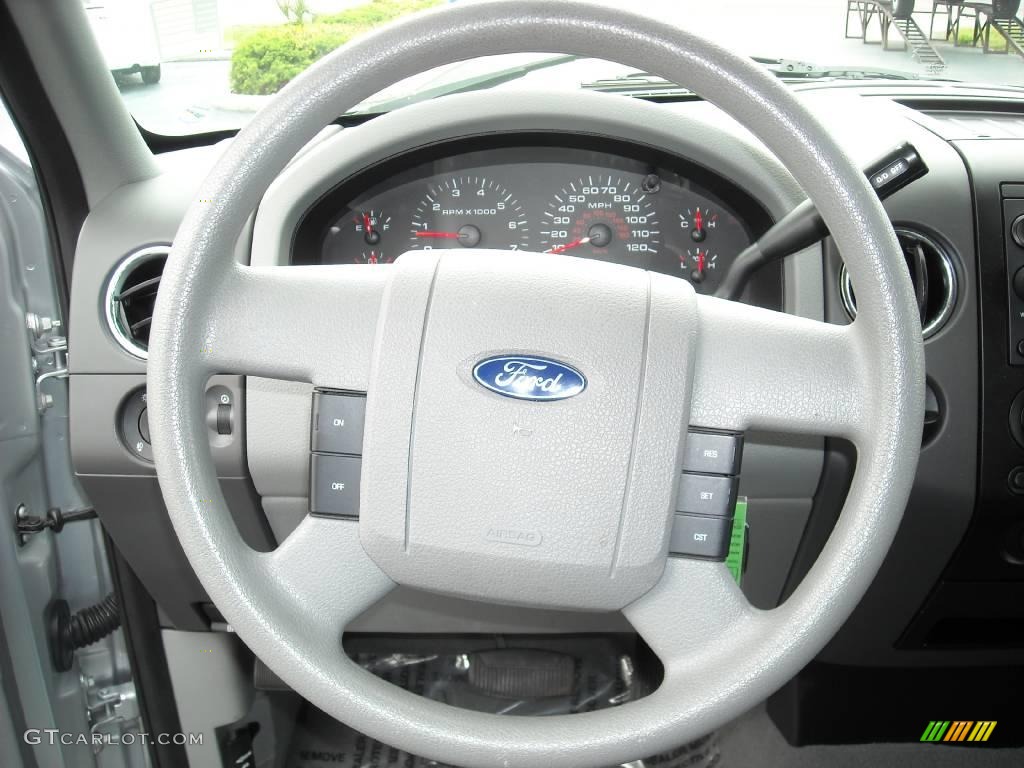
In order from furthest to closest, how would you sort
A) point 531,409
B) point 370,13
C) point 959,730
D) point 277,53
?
point 959,730, point 277,53, point 370,13, point 531,409

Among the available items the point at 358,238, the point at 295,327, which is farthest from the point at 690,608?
the point at 358,238

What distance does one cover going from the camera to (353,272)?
1.02m

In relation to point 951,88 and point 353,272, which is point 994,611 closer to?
point 951,88

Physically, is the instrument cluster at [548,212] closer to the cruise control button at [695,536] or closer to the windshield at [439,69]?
the windshield at [439,69]

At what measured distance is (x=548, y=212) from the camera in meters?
1.54

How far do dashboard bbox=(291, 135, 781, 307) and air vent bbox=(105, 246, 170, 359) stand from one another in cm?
22

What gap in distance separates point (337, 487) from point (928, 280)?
0.93 m

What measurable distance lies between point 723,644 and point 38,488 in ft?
3.66

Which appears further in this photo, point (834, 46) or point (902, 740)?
point (902, 740)

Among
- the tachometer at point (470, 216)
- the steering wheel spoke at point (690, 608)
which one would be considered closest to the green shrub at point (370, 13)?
the tachometer at point (470, 216)

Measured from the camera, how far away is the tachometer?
4.99 ft

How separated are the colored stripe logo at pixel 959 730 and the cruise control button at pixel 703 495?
1.11 m

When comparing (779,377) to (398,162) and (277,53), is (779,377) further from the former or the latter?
(277,53)

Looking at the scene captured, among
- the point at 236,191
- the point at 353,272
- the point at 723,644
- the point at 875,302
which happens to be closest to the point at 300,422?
the point at 353,272
